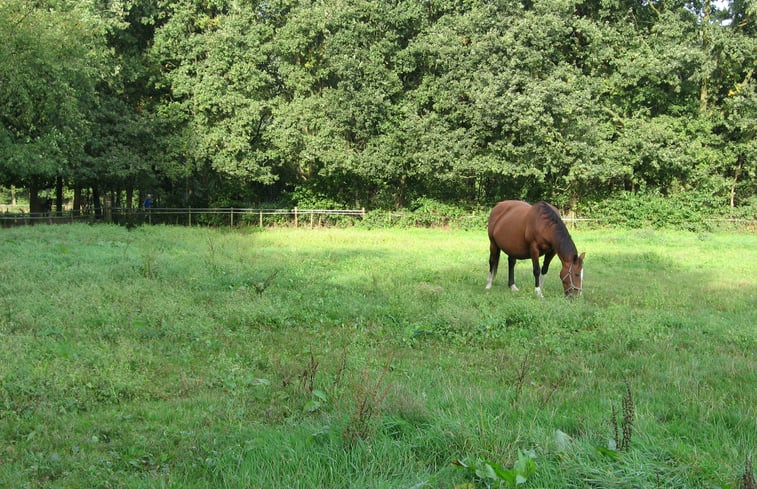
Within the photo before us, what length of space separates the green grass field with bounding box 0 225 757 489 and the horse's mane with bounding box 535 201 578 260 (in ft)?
3.03

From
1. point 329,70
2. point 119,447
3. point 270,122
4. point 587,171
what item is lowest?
point 119,447

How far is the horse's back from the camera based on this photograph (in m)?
11.0

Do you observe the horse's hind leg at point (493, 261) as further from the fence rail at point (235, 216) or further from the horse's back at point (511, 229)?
the fence rail at point (235, 216)

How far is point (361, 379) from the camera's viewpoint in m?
3.94

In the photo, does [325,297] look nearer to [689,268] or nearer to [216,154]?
[689,268]

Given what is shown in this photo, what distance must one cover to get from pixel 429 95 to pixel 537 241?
18.7m

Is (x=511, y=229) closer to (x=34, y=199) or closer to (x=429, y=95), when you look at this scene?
(x=429, y=95)

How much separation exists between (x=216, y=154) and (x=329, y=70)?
22.9 feet

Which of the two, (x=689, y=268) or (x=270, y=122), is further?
(x=270, y=122)

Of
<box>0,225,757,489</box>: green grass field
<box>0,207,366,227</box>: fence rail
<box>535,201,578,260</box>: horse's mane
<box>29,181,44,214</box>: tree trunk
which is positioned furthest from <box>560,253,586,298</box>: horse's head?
<box>29,181,44,214</box>: tree trunk

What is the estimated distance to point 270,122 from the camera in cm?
3019

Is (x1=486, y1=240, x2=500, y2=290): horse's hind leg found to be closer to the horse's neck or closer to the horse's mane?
the horse's mane

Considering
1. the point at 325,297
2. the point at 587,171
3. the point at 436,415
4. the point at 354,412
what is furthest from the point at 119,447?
the point at 587,171

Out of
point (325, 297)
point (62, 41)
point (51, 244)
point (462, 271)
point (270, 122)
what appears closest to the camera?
point (325, 297)
